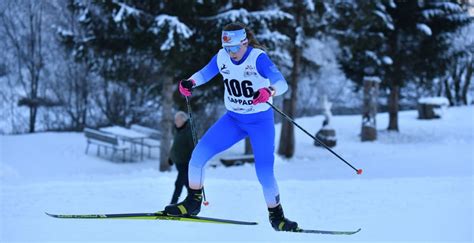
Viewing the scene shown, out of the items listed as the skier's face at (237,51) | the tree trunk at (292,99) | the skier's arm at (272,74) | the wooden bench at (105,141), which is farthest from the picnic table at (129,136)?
the skier's arm at (272,74)

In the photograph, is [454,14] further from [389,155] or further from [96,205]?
[96,205]

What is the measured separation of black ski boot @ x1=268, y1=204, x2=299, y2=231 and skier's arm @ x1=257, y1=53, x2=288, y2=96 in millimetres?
1277

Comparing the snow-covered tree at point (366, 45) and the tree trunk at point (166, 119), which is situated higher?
the snow-covered tree at point (366, 45)

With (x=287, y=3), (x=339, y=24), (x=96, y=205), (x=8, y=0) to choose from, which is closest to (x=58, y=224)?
(x=96, y=205)

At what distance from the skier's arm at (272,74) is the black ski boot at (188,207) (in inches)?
52.4

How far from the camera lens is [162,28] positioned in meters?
14.0

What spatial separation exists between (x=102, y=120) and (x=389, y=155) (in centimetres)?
1450

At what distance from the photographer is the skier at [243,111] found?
5.23 meters

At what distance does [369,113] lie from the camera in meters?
22.7

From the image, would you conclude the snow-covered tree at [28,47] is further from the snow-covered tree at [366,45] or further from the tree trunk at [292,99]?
the snow-covered tree at [366,45]

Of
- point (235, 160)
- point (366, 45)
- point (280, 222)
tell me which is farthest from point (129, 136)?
point (280, 222)

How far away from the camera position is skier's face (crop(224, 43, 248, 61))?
5.26m

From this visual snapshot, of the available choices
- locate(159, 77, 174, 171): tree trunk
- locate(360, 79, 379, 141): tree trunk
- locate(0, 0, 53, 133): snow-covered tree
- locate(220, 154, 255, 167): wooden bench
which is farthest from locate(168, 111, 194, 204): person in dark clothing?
locate(0, 0, 53, 133): snow-covered tree

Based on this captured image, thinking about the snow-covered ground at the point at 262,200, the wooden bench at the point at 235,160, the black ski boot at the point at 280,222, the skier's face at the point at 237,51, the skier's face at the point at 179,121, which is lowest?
the wooden bench at the point at 235,160
